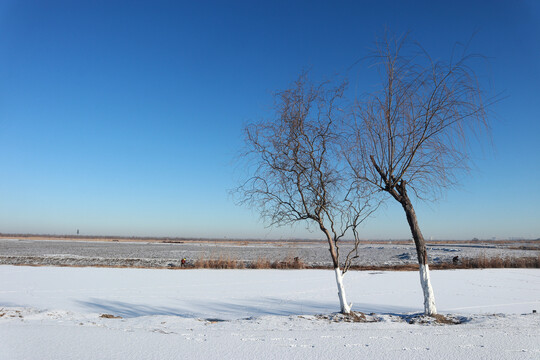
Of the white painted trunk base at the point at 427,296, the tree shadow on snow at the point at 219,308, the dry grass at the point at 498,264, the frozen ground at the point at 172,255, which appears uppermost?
the white painted trunk base at the point at 427,296

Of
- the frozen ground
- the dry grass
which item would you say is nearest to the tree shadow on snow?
the frozen ground

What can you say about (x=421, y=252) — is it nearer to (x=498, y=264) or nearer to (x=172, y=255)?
(x=498, y=264)

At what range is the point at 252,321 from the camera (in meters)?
6.54

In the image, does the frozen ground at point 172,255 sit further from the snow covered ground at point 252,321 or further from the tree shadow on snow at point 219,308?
the tree shadow on snow at point 219,308

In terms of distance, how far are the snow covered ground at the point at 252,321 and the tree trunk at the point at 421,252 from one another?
0.57 metres

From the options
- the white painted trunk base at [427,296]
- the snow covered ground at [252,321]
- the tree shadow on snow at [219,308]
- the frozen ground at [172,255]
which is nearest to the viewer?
the snow covered ground at [252,321]

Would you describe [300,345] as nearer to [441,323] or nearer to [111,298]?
[441,323]

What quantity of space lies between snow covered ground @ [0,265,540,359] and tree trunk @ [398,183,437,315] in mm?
566

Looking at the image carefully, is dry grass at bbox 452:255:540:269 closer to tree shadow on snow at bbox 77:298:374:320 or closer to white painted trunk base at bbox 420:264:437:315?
tree shadow on snow at bbox 77:298:374:320

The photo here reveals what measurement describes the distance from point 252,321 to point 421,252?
3.37 m

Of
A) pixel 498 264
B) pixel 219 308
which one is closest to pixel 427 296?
pixel 219 308

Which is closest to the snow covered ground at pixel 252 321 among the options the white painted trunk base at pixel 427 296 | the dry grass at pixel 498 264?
the white painted trunk base at pixel 427 296

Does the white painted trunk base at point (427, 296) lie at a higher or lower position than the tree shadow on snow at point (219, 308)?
higher

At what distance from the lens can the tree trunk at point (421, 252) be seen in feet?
22.7
